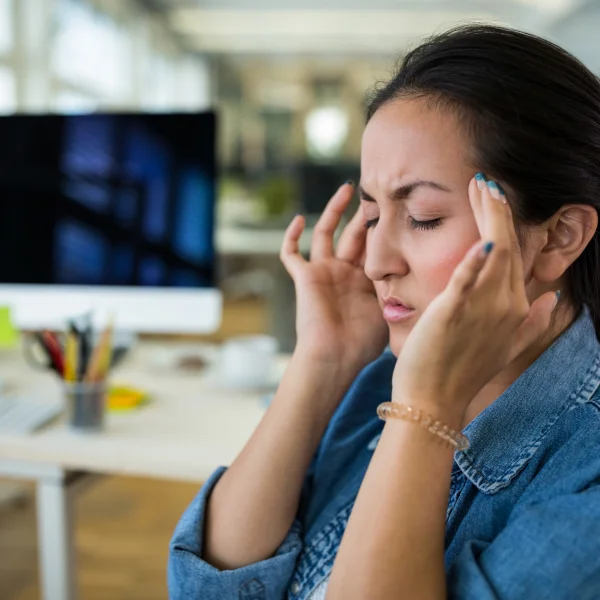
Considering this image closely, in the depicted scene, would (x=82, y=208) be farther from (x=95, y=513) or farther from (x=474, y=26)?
(x=95, y=513)

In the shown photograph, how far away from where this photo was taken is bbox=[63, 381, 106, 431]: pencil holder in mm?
1136

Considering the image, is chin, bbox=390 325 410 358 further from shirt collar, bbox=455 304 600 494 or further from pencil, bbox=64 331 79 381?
pencil, bbox=64 331 79 381

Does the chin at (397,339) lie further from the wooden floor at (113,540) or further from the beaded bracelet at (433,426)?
the wooden floor at (113,540)

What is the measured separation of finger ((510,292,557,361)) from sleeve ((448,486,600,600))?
0.50 feet

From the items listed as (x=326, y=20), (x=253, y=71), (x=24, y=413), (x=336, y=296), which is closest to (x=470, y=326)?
(x=336, y=296)

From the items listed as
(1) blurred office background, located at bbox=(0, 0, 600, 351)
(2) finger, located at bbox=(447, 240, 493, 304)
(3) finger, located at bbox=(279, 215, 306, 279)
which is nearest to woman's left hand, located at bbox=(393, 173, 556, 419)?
(2) finger, located at bbox=(447, 240, 493, 304)

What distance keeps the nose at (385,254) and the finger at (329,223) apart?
0.81 feet

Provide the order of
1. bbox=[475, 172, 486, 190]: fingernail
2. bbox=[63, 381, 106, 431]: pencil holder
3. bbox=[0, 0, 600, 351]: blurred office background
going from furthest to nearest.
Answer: bbox=[0, 0, 600, 351]: blurred office background
bbox=[63, 381, 106, 431]: pencil holder
bbox=[475, 172, 486, 190]: fingernail

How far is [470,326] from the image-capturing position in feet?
2.08

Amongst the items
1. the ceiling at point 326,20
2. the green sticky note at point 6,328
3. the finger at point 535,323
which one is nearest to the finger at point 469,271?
the finger at point 535,323

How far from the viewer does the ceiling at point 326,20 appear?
768 centimetres

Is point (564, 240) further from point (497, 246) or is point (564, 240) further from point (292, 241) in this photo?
point (292, 241)

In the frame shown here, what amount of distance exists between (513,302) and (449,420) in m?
0.12

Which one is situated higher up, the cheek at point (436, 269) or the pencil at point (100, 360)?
the cheek at point (436, 269)
